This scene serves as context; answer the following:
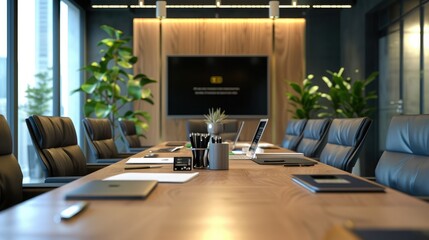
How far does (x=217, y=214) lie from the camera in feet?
3.17

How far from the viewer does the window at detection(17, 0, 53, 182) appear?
523cm

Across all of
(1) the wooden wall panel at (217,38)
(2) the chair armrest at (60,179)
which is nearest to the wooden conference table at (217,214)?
(2) the chair armrest at (60,179)

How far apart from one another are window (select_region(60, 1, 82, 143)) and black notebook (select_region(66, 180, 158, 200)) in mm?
5797

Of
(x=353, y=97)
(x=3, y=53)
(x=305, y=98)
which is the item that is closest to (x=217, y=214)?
(x=3, y=53)

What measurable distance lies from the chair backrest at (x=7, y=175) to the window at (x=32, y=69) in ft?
11.0

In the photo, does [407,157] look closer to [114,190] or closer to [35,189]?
[114,190]

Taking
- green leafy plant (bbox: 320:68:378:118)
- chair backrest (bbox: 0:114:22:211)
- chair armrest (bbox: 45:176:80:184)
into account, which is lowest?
chair armrest (bbox: 45:176:80:184)

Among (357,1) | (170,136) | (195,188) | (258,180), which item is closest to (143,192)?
(195,188)

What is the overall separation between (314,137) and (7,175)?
2.66 m

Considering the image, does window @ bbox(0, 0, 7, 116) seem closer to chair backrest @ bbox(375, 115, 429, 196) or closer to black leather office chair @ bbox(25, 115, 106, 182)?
black leather office chair @ bbox(25, 115, 106, 182)

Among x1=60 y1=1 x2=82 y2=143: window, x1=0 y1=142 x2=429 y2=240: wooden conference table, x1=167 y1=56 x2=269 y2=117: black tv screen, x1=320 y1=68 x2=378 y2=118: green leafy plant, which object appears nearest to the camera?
x1=0 y1=142 x2=429 y2=240: wooden conference table

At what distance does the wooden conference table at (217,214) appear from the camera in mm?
812

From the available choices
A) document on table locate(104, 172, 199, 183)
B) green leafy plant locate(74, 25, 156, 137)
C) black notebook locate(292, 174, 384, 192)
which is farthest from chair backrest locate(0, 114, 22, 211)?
→ green leafy plant locate(74, 25, 156, 137)

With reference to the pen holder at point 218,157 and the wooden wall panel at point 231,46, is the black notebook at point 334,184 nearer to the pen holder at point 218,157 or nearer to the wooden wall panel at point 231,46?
the pen holder at point 218,157
